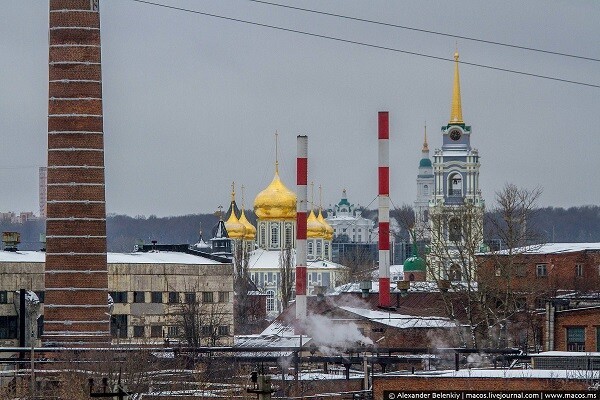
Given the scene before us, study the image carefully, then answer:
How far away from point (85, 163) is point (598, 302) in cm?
1407

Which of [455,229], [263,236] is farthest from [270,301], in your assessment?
[455,229]

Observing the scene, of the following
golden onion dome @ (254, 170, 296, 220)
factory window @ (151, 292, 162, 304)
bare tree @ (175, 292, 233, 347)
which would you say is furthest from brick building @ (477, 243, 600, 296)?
golden onion dome @ (254, 170, 296, 220)

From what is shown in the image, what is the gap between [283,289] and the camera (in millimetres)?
96438

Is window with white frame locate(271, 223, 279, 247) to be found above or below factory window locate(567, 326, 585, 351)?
above

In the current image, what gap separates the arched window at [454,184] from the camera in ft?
477

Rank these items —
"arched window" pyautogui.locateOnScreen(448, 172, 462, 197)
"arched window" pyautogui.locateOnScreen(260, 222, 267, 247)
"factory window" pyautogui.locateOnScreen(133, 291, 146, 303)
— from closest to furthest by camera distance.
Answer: "factory window" pyautogui.locateOnScreen(133, 291, 146, 303), "arched window" pyautogui.locateOnScreen(260, 222, 267, 247), "arched window" pyautogui.locateOnScreen(448, 172, 462, 197)

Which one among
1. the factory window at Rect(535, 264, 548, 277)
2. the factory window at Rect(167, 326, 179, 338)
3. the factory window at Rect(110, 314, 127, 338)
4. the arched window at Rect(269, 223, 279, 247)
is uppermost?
the arched window at Rect(269, 223, 279, 247)

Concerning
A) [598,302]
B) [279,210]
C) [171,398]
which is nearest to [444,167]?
[279,210]

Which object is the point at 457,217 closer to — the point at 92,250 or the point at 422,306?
the point at 422,306

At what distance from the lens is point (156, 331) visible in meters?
72.1

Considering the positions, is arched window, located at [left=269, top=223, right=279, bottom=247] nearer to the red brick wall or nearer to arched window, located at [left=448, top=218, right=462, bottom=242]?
arched window, located at [left=448, top=218, right=462, bottom=242]

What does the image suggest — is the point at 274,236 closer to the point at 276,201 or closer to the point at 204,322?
the point at 276,201

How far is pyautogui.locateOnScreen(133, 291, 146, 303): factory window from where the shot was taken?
71938 millimetres

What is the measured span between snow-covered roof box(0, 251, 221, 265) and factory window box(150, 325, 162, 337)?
260cm
